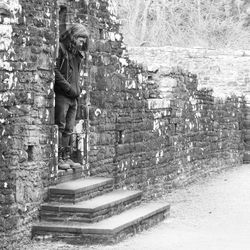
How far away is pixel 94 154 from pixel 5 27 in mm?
3378

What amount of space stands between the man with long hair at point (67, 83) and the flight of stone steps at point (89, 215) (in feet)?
1.80

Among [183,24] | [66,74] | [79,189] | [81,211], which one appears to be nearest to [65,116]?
[66,74]

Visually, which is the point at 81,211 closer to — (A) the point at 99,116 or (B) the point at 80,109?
(B) the point at 80,109

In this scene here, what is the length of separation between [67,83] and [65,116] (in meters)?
0.47

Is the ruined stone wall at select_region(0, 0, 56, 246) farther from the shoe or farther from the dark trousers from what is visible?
the shoe

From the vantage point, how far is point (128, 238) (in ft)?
32.8

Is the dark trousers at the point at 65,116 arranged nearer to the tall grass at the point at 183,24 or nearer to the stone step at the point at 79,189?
the stone step at the point at 79,189

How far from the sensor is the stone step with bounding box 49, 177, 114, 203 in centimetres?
1003

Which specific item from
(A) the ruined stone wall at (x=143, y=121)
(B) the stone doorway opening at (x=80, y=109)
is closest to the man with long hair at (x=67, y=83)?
(B) the stone doorway opening at (x=80, y=109)

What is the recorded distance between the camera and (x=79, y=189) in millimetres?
10164

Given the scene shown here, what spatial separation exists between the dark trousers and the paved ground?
1763 millimetres

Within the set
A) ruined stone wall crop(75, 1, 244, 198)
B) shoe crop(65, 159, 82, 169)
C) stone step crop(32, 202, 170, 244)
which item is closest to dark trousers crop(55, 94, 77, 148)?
shoe crop(65, 159, 82, 169)

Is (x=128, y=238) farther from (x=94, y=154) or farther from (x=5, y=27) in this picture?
(x=5, y=27)

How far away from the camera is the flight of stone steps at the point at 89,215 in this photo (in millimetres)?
9477
